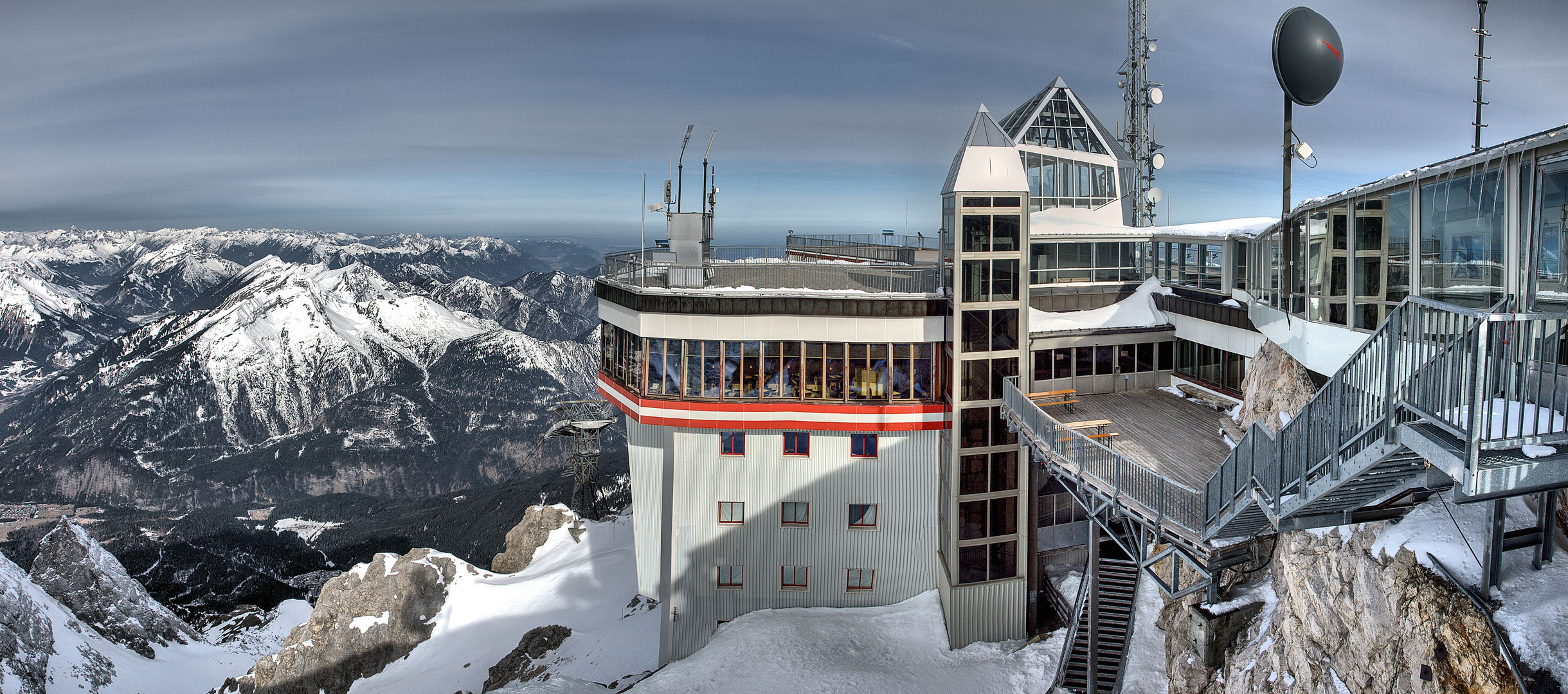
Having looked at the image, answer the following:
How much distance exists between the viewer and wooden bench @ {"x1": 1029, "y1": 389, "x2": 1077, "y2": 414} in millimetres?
21859

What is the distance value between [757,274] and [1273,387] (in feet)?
53.2

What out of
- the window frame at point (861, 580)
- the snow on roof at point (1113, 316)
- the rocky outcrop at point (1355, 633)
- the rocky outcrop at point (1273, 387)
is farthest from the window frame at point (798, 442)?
the rocky outcrop at point (1355, 633)

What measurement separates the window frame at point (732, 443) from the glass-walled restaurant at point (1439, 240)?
14667mm

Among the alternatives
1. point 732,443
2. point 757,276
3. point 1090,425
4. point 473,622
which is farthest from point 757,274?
point 473,622

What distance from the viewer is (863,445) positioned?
81.4ft

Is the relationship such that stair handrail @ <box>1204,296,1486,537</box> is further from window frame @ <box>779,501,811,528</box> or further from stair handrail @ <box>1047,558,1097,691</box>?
window frame @ <box>779,501,811,528</box>

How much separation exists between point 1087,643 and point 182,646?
13563 cm

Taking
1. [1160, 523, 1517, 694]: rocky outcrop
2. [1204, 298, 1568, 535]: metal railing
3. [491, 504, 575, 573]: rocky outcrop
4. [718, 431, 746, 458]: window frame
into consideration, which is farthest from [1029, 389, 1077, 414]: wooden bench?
[491, 504, 575, 573]: rocky outcrop

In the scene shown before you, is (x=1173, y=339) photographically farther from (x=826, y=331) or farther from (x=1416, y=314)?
(x=1416, y=314)

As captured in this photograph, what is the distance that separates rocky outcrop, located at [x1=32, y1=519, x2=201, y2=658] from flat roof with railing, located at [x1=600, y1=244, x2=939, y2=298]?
121 meters

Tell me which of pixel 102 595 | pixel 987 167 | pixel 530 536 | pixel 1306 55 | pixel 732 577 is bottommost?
pixel 102 595

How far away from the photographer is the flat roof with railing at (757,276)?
23.9 metres

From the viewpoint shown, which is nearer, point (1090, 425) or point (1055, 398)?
point (1090, 425)

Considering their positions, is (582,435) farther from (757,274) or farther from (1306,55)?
(1306,55)
